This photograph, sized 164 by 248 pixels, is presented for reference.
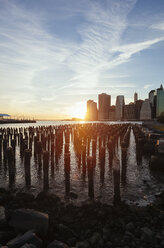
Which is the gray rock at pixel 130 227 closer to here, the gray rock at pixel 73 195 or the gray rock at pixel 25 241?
the gray rock at pixel 25 241

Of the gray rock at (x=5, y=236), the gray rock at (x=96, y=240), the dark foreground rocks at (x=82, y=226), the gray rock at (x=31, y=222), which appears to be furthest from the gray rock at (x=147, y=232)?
the gray rock at (x=5, y=236)

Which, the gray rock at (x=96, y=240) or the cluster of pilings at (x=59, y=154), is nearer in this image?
the gray rock at (x=96, y=240)

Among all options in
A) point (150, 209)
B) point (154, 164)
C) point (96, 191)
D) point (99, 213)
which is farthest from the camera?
point (154, 164)

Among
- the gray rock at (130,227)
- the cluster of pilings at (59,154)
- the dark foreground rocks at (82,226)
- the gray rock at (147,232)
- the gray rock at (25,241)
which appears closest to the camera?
the gray rock at (25,241)

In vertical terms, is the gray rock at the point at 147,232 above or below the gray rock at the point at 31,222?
below

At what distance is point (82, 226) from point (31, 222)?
6.34ft

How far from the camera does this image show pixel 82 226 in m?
5.96

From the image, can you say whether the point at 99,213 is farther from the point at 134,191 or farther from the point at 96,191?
the point at 134,191

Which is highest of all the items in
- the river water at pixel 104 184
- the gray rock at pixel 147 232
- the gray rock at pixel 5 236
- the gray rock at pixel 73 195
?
the gray rock at pixel 5 236

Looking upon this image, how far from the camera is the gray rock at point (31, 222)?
512 centimetres

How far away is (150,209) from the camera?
7023 mm

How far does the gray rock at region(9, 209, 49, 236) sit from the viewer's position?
5.12 metres

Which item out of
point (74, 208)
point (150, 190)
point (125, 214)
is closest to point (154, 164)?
point (150, 190)

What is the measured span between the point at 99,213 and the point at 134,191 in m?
3.88
